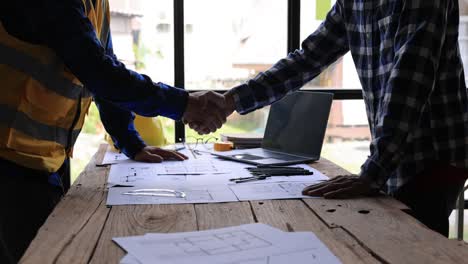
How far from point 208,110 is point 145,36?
1.10 m

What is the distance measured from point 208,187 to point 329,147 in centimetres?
183

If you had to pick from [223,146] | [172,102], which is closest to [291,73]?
[223,146]

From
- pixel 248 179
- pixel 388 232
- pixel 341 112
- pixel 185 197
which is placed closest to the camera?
pixel 388 232

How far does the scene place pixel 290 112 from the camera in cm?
208

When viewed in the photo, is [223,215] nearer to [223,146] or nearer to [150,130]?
[223,146]

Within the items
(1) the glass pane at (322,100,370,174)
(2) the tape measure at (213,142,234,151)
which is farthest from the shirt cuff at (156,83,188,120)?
(1) the glass pane at (322,100,370,174)

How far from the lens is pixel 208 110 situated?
6.27ft

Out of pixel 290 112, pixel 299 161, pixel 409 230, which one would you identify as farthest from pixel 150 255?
pixel 290 112

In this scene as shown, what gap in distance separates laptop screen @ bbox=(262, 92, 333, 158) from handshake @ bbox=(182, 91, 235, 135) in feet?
0.75

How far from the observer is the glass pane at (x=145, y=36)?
9.30 ft

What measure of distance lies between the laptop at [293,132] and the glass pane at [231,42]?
80 centimetres

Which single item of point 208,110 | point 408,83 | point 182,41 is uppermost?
point 182,41

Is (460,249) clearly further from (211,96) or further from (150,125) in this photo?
(150,125)

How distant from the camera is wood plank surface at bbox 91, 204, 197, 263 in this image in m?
A: 0.94
